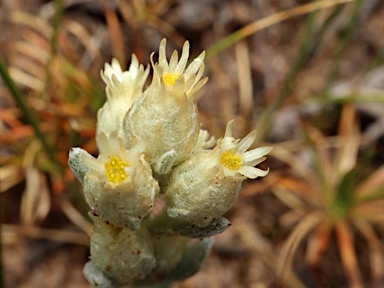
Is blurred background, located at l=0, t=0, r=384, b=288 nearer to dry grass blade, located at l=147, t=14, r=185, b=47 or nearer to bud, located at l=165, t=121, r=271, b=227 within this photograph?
dry grass blade, located at l=147, t=14, r=185, b=47

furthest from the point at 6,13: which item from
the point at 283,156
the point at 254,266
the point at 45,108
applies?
the point at 254,266

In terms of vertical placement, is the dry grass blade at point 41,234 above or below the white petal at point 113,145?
below

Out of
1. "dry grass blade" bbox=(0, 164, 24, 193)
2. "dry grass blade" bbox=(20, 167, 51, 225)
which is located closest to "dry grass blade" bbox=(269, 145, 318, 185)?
"dry grass blade" bbox=(20, 167, 51, 225)

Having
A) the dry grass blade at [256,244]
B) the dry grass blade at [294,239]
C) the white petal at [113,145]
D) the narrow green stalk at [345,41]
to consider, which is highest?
the narrow green stalk at [345,41]

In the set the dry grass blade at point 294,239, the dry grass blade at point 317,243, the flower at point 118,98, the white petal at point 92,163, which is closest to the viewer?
the white petal at point 92,163

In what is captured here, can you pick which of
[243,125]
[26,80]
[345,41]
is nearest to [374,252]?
[243,125]

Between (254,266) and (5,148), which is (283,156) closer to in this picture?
(254,266)

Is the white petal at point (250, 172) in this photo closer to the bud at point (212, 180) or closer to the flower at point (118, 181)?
the bud at point (212, 180)

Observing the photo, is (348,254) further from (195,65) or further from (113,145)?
(113,145)

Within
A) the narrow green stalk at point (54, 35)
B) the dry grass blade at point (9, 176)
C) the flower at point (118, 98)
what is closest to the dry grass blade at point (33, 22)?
the narrow green stalk at point (54, 35)
